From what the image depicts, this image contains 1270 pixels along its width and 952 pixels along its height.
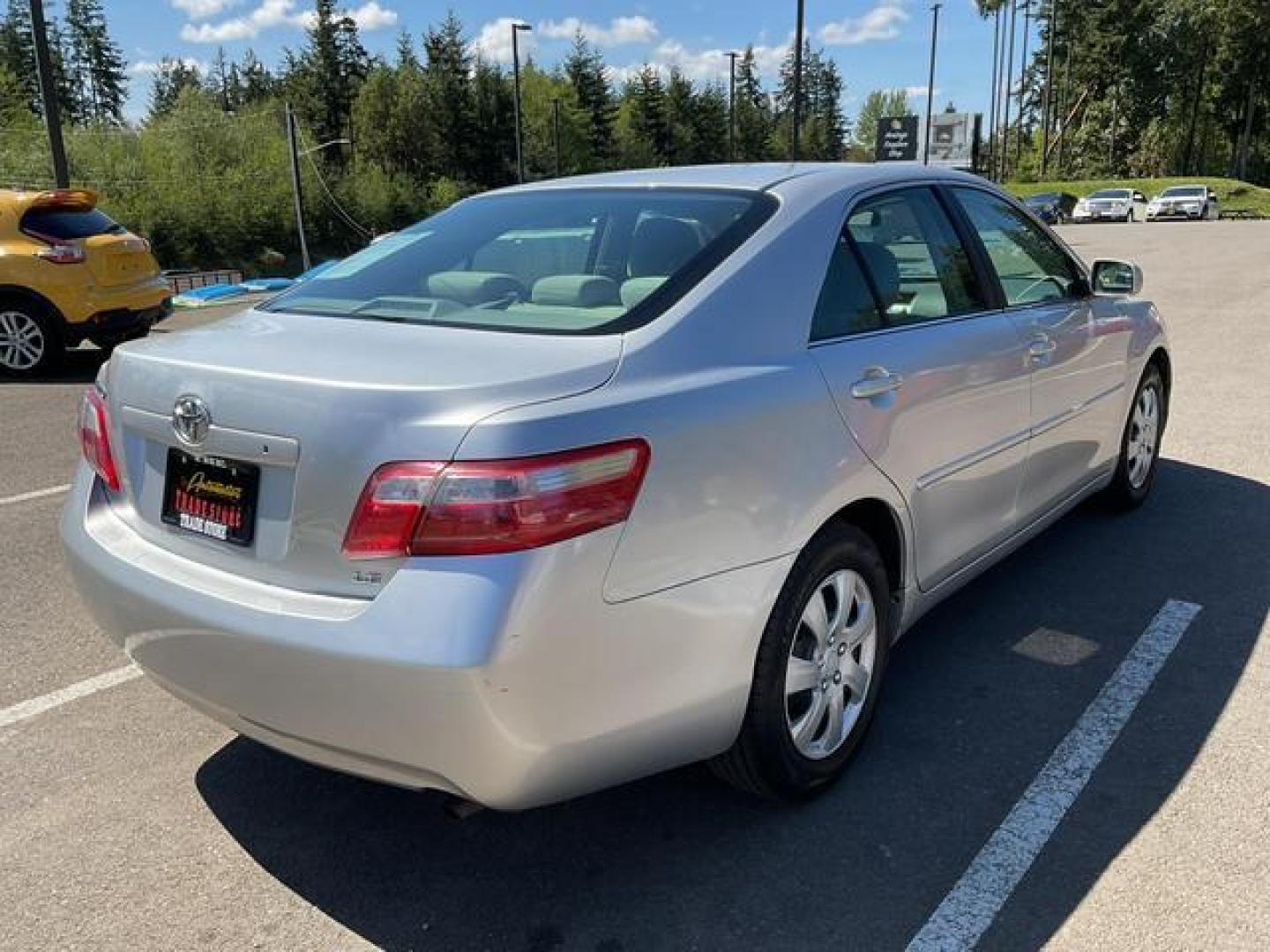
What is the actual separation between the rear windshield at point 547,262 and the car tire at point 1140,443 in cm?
286

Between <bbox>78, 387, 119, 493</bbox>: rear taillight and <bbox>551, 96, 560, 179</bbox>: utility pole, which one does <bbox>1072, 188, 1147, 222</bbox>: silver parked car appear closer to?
<bbox>551, 96, 560, 179</bbox>: utility pole

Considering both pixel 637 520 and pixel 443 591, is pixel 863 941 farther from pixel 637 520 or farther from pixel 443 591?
pixel 443 591

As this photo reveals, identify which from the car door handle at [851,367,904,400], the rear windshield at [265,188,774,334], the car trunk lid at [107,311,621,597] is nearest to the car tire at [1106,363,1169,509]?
the car door handle at [851,367,904,400]

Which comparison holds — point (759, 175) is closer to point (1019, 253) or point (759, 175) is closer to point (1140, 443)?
point (1019, 253)

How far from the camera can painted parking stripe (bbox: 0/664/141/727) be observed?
3432mm

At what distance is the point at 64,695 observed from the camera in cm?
357

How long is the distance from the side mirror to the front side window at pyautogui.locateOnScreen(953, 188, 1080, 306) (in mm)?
190

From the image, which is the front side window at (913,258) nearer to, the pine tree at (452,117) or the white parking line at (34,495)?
the white parking line at (34,495)

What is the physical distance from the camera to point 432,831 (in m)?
2.81

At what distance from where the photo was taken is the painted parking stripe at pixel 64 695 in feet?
11.3

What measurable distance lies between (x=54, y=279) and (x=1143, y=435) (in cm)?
929

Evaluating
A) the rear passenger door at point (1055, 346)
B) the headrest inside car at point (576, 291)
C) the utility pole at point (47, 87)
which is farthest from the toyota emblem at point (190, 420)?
the utility pole at point (47, 87)

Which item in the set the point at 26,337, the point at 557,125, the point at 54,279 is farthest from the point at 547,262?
the point at 557,125

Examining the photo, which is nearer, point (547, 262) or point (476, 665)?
point (476, 665)
